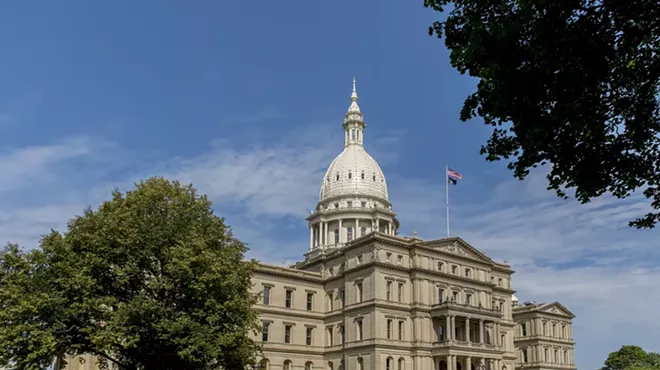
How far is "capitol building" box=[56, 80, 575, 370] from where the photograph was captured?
65625mm

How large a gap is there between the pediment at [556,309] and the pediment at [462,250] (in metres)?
22.4

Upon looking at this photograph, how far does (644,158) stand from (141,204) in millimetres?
29130

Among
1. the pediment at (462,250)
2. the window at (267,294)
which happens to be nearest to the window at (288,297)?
the window at (267,294)

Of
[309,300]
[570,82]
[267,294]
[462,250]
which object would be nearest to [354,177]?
[462,250]

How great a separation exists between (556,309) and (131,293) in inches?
2950

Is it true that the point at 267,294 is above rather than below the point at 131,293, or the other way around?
above

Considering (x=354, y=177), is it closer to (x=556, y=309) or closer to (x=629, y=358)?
(x=556, y=309)

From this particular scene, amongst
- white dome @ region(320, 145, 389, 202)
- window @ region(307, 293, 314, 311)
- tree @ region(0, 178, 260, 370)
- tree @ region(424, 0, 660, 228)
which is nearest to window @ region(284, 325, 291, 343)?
window @ region(307, 293, 314, 311)

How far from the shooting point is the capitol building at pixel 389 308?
6562 centimetres

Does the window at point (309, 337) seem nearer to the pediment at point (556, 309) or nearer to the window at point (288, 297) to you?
the window at point (288, 297)

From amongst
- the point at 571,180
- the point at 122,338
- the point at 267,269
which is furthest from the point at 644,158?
the point at 267,269

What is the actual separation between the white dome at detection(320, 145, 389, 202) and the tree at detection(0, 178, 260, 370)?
61.2 m

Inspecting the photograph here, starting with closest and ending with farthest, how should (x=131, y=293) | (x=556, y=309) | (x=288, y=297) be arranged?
(x=131, y=293) < (x=288, y=297) < (x=556, y=309)

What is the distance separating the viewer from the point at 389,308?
215 feet
